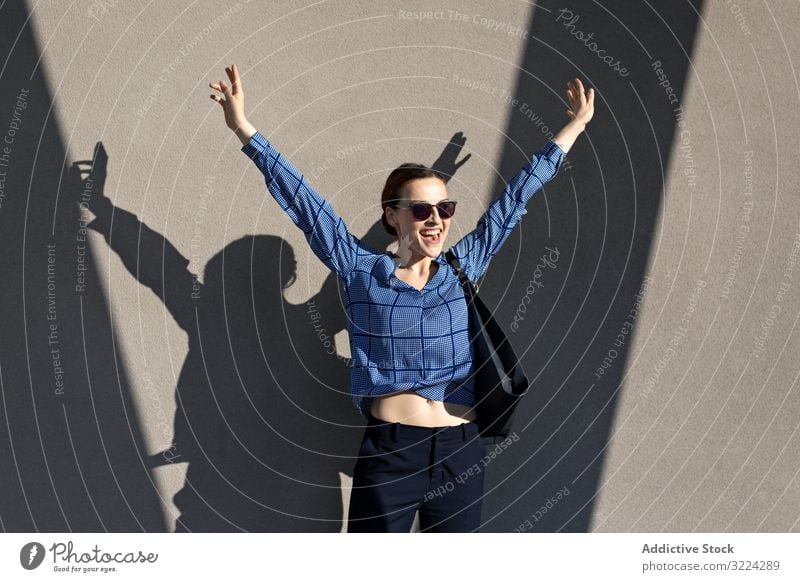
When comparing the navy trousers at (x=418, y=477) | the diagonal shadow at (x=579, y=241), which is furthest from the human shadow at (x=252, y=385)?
the navy trousers at (x=418, y=477)

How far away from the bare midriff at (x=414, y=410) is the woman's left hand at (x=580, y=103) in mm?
1248

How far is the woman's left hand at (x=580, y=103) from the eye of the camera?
3.73 m

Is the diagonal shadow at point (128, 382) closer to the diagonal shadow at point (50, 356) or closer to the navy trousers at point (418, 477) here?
the diagonal shadow at point (50, 356)

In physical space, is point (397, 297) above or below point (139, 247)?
below

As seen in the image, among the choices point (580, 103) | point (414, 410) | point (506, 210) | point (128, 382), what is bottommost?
point (414, 410)

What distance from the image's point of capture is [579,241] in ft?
13.5

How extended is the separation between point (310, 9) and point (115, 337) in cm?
165

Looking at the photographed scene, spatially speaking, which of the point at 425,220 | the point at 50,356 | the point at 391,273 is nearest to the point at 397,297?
the point at 391,273

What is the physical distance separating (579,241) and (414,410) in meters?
1.19

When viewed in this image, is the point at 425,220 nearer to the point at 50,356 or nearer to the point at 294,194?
the point at 294,194
